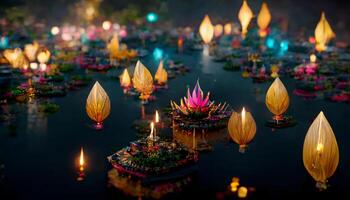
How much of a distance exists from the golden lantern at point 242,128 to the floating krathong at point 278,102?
19.8ft

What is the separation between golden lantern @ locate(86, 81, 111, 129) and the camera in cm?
3272

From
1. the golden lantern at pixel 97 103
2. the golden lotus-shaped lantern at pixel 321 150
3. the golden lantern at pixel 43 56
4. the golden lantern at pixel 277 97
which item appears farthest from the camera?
the golden lantern at pixel 43 56

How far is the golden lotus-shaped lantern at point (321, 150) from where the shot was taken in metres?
23.6

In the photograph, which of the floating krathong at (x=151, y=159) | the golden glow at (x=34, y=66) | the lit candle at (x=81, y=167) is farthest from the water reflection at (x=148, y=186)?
the golden glow at (x=34, y=66)

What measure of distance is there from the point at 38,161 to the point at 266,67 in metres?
34.9

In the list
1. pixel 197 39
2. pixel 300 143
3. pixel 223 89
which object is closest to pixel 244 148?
pixel 300 143

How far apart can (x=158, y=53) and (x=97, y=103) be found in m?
39.8

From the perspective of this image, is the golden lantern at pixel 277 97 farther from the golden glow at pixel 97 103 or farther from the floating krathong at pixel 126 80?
the floating krathong at pixel 126 80

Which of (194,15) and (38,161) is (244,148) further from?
(194,15)

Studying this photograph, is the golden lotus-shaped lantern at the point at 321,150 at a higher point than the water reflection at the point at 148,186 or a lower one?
higher

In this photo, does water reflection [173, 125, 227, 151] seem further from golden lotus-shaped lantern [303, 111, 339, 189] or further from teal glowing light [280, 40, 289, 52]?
teal glowing light [280, 40, 289, 52]

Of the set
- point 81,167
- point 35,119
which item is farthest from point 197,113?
point 35,119

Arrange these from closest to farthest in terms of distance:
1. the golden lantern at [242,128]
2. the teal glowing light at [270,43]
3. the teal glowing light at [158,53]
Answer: the golden lantern at [242,128] < the teal glowing light at [158,53] < the teal glowing light at [270,43]

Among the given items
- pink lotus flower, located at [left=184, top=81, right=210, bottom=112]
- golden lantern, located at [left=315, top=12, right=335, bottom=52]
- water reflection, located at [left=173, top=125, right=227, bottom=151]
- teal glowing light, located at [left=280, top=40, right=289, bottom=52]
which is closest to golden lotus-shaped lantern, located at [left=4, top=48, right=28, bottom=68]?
water reflection, located at [left=173, top=125, right=227, bottom=151]
